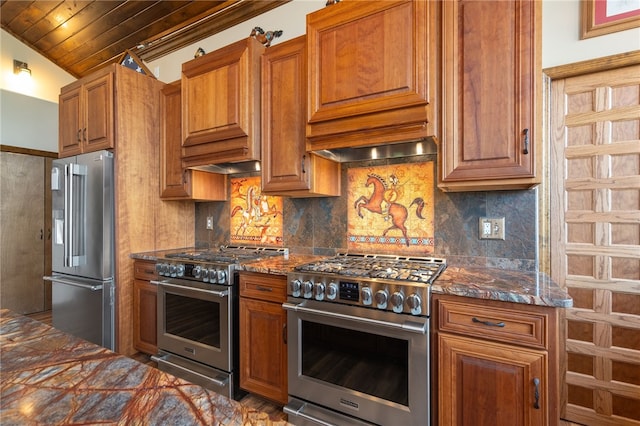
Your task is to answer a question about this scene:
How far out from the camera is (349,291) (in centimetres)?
162

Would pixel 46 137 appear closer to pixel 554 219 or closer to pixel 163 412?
pixel 163 412

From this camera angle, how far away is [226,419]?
0.52 m

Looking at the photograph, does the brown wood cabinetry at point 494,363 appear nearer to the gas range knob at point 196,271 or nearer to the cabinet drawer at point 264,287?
the cabinet drawer at point 264,287

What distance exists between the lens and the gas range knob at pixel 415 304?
1.46 m

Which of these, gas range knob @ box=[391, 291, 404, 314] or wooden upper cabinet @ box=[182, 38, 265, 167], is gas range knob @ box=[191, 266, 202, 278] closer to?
wooden upper cabinet @ box=[182, 38, 265, 167]

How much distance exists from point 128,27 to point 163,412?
13.4 feet

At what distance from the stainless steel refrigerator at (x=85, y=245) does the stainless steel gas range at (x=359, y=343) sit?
187cm

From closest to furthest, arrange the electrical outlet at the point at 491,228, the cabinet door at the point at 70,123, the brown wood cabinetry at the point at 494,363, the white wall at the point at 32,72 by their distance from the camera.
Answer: the brown wood cabinetry at the point at 494,363, the electrical outlet at the point at 491,228, the cabinet door at the point at 70,123, the white wall at the point at 32,72

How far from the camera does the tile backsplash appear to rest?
186 centimetres

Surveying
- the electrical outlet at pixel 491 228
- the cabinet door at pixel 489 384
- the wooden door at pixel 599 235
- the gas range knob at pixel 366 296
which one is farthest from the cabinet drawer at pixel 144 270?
the wooden door at pixel 599 235

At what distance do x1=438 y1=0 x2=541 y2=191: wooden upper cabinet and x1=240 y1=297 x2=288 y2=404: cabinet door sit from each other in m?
1.31

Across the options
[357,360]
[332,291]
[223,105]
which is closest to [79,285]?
[223,105]

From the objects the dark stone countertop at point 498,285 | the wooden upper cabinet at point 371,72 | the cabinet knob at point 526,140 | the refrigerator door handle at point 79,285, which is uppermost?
the wooden upper cabinet at point 371,72

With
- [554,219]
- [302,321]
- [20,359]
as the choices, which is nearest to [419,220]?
[554,219]
